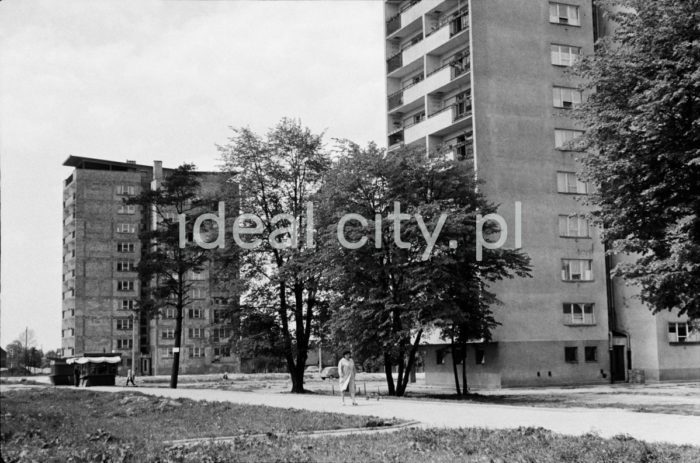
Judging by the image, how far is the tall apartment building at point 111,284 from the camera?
131125 millimetres

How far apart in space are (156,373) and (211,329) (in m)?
81.6

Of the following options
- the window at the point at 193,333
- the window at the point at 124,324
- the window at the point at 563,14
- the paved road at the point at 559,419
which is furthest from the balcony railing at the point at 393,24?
the window at the point at 124,324

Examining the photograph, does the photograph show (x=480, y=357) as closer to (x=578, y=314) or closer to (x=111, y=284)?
(x=578, y=314)

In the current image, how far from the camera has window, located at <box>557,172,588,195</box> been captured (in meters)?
57.7

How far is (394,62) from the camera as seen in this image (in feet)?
222

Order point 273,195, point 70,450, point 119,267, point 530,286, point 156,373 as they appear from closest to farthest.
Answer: point 70,450, point 273,195, point 530,286, point 156,373, point 119,267

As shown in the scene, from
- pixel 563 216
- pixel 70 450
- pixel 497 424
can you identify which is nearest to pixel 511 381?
pixel 563 216

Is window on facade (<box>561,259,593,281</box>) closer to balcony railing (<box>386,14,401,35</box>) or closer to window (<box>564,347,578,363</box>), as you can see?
window (<box>564,347,578,363</box>)

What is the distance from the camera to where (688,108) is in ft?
90.9

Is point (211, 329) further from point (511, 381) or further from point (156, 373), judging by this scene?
point (156, 373)

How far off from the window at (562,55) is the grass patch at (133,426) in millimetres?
40931

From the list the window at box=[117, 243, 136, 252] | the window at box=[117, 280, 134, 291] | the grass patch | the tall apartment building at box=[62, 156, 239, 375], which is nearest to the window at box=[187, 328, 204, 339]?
the tall apartment building at box=[62, 156, 239, 375]

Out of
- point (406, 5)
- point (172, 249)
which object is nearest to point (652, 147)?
point (172, 249)

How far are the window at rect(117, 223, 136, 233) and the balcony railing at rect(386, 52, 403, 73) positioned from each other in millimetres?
82499
